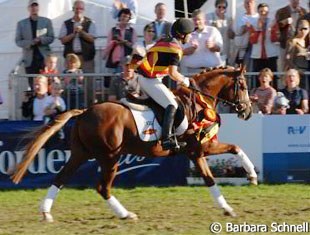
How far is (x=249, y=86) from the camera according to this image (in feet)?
57.7

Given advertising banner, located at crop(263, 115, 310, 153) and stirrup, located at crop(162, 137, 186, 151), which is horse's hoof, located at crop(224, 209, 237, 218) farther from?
advertising banner, located at crop(263, 115, 310, 153)

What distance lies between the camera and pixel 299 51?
58.2 feet

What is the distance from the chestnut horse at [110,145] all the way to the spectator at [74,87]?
378 centimetres

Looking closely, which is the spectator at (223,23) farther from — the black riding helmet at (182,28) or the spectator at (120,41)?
the black riding helmet at (182,28)

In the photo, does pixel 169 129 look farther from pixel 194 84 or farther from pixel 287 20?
pixel 287 20

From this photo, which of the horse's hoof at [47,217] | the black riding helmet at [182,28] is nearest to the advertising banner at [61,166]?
the horse's hoof at [47,217]

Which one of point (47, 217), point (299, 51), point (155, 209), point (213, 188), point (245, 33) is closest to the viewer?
point (47, 217)

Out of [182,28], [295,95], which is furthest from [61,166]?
[182,28]

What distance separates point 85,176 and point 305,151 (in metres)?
3.71

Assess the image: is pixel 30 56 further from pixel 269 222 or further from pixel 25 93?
pixel 269 222

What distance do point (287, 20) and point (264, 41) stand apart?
0.56m

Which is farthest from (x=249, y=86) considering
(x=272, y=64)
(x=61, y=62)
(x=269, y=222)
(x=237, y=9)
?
(x=269, y=222)

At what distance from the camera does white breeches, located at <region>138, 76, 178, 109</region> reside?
1367 centimetres

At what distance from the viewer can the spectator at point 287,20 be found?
59.6 feet
